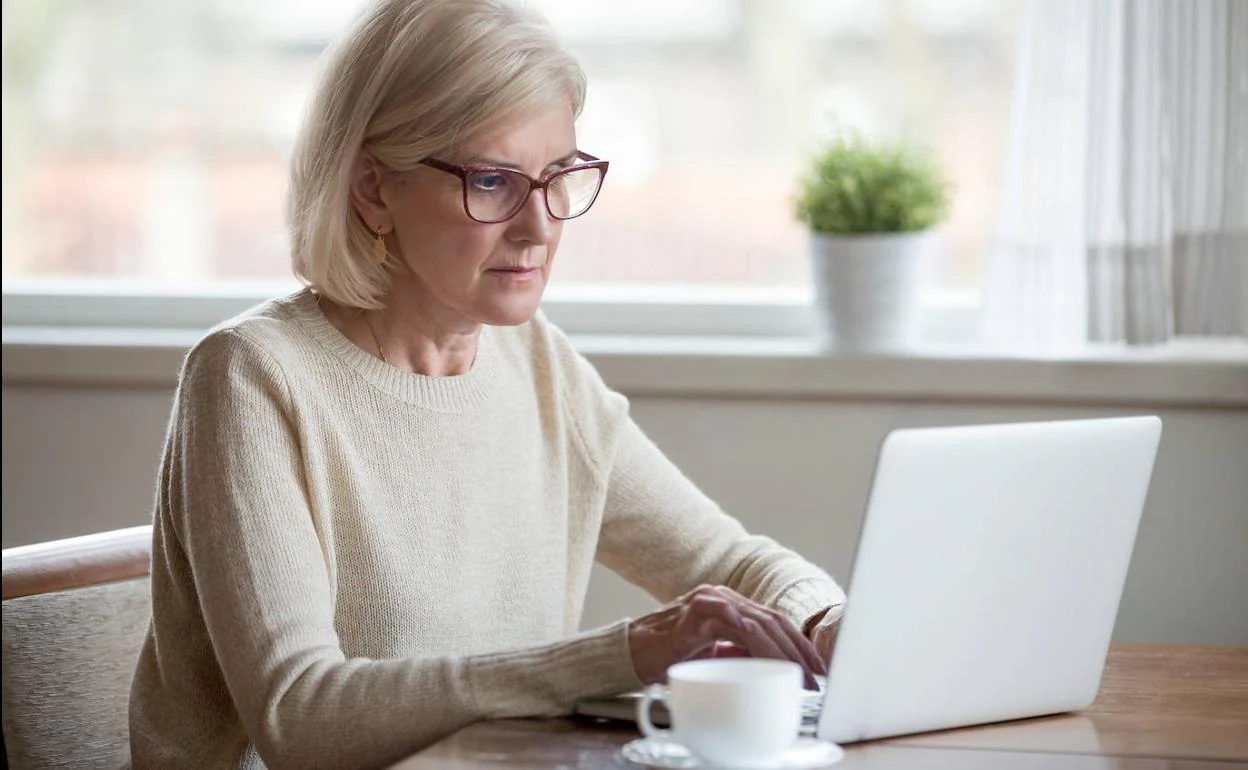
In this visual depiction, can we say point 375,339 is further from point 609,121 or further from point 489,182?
point 609,121

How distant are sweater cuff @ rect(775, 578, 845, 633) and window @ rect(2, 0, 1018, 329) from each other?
906mm

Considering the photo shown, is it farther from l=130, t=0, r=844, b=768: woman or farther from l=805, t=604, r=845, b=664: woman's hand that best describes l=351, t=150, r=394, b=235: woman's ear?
l=805, t=604, r=845, b=664: woman's hand

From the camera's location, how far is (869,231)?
222 cm

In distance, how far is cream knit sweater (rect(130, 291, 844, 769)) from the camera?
1182 millimetres

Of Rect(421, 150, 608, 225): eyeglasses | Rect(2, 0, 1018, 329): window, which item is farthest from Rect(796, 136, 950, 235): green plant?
Rect(421, 150, 608, 225): eyeglasses

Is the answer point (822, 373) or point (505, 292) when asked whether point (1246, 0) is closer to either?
point (822, 373)

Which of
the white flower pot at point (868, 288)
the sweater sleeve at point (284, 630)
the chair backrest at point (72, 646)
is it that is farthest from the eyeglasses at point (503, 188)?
the white flower pot at point (868, 288)

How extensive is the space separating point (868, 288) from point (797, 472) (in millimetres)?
306

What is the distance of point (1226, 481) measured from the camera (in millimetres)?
2201

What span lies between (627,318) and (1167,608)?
97 cm

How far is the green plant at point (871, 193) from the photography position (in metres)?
2.21

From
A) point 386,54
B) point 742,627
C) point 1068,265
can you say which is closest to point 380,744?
point 742,627

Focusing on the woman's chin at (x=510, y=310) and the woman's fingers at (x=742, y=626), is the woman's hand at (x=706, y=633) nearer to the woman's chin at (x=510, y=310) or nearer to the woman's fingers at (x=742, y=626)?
the woman's fingers at (x=742, y=626)

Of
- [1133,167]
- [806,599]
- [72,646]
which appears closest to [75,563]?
[72,646]
